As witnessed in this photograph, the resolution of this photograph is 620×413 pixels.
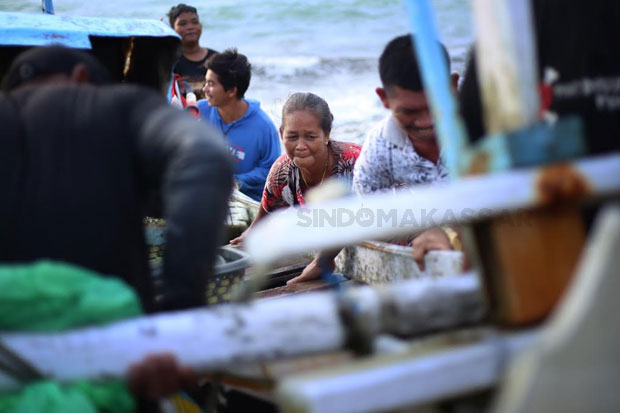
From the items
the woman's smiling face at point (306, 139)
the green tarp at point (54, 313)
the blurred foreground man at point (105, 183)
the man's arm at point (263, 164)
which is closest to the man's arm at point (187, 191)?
the blurred foreground man at point (105, 183)

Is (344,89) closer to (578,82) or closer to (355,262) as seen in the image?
(355,262)

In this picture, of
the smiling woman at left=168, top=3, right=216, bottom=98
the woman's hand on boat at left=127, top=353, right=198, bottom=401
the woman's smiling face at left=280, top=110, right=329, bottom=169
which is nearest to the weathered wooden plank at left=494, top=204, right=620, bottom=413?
the woman's hand on boat at left=127, top=353, right=198, bottom=401

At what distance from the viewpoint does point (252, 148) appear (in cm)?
618

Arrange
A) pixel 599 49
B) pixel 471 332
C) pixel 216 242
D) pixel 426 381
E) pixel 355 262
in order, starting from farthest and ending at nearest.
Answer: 1. pixel 355 262
2. pixel 599 49
3. pixel 216 242
4. pixel 471 332
5. pixel 426 381

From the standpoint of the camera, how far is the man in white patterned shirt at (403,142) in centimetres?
306

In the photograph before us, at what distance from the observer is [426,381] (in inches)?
48.7

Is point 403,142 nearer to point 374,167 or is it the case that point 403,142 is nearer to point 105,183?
point 374,167

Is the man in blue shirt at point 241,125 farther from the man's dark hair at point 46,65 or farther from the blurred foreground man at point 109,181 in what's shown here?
the blurred foreground man at point 109,181

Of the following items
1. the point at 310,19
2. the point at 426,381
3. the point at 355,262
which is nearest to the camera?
the point at 426,381

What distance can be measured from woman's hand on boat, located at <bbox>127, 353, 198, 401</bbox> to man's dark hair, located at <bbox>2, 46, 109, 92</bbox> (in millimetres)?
882

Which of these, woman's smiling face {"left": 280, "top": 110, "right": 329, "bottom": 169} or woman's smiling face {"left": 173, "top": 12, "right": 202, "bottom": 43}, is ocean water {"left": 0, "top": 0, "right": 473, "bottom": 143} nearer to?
woman's smiling face {"left": 173, "top": 12, "right": 202, "bottom": 43}

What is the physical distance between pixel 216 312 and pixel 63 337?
0.33 metres

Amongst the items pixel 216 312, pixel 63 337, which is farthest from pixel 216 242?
pixel 63 337

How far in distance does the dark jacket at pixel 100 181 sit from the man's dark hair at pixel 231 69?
447 cm
